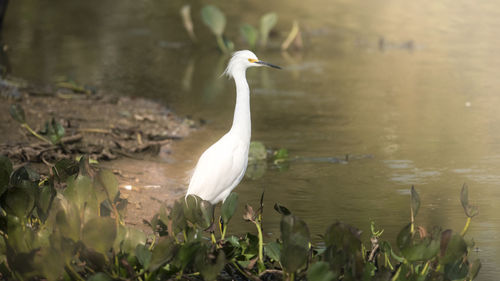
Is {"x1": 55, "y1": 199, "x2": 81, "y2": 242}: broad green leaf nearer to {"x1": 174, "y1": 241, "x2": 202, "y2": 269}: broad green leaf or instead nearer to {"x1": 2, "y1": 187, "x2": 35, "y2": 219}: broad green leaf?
{"x1": 2, "y1": 187, "x2": 35, "y2": 219}: broad green leaf

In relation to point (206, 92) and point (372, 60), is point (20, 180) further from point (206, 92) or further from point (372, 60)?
point (372, 60)

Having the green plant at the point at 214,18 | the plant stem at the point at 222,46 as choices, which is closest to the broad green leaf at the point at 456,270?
the green plant at the point at 214,18

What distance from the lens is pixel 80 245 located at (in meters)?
4.36

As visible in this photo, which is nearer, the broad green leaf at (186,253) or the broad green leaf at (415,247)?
the broad green leaf at (415,247)

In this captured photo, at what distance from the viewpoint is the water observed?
698 centimetres

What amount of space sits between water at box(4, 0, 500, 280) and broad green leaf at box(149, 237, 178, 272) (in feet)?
5.80

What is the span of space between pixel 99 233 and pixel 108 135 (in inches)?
182

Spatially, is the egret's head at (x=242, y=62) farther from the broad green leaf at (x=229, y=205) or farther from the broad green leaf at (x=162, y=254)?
the broad green leaf at (x=162, y=254)

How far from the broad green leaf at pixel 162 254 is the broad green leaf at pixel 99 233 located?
242 mm

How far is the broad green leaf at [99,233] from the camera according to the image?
4.18 metres

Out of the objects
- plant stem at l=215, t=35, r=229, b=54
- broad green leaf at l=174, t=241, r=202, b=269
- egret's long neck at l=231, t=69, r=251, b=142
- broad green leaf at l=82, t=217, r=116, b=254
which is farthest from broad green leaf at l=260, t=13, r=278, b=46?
broad green leaf at l=82, t=217, r=116, b=254

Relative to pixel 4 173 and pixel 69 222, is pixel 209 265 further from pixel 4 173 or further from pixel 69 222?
pixel 4 173

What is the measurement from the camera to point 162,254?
4.31 m

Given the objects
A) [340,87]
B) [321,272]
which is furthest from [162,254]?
[340,87]
